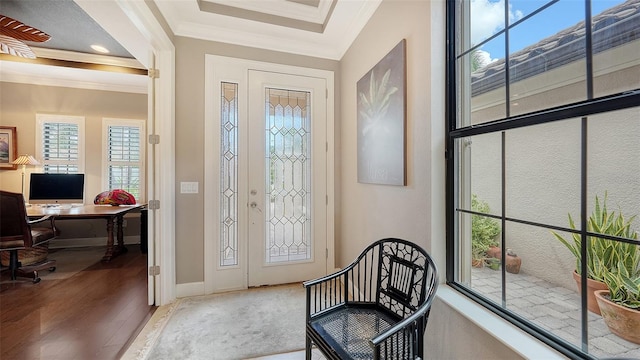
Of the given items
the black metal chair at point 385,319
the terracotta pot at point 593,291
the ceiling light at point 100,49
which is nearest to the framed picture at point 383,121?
the black metal chair at point 385,319

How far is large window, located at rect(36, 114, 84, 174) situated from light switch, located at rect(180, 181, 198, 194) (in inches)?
129

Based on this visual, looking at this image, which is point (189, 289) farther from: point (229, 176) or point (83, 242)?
point (83, 242)

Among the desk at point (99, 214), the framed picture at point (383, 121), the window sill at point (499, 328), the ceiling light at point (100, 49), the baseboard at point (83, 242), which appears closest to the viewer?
the window sill at point (499, 328)

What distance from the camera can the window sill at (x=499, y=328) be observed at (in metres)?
0.92

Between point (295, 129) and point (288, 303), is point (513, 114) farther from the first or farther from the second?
point (288, 303)

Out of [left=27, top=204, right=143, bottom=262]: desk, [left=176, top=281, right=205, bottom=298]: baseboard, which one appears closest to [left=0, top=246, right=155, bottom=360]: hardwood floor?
[left=176, top=281, right=205, bottom=298]: baseboard

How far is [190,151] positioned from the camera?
8.27ft

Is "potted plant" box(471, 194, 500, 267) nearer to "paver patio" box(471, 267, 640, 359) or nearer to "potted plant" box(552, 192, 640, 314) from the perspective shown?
"paver patio" box(471, 267, 640, 359)

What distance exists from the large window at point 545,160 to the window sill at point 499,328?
40 millimetres

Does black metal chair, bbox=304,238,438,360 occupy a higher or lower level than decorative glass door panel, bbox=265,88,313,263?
lower

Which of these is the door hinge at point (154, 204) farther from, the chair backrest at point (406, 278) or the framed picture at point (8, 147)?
the framed picture at point (8, 147)

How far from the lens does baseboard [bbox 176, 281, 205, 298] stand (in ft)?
8.14

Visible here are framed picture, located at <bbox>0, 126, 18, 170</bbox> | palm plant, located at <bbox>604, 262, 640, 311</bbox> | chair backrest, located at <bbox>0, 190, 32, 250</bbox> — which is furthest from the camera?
framed picture, located at <bbox>0, 126, 18, 170</bbox>

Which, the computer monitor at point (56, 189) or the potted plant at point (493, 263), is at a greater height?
the computer monitor at point (56, 189)
